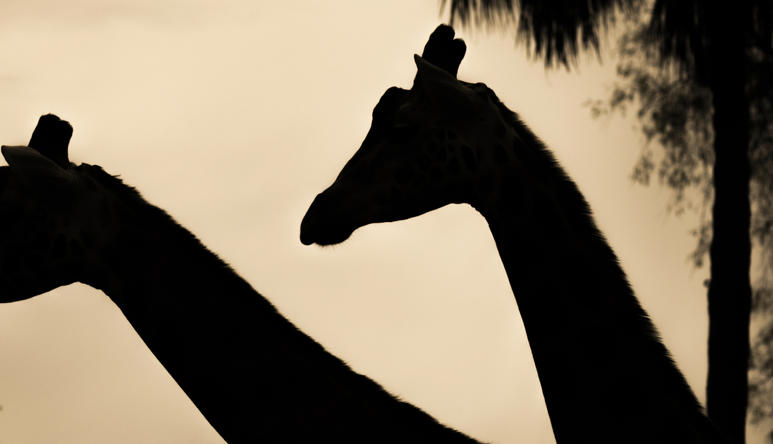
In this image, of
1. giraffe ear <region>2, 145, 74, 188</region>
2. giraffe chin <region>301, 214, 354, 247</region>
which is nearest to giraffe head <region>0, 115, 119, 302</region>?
giraffe ear <region>2, 145, 74, 188</region>

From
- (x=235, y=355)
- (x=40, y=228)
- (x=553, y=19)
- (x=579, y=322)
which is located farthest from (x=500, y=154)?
(x=553, y=19)

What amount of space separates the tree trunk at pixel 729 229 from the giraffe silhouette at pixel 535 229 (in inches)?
174

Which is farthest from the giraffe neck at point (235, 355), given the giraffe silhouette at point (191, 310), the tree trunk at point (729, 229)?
the tree trunk at point (729, 229)

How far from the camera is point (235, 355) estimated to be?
141 inches

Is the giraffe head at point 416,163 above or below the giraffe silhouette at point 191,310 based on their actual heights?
above

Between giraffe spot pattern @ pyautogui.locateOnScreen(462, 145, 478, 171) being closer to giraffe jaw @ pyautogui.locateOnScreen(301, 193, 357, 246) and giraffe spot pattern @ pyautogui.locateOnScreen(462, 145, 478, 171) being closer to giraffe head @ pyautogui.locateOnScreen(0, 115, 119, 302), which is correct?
giraffe jaw @ pyautogui.locateOnScreen(301, 193, 357, 246)

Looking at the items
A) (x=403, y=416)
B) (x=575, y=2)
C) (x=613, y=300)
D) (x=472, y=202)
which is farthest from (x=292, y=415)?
(x=575, y=2)

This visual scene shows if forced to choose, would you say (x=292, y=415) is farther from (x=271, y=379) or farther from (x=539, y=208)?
(x=539, y=208)

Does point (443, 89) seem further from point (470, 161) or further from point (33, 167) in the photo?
point (33, 167)

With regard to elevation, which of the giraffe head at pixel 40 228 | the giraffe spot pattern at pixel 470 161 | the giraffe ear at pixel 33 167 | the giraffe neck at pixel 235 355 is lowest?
the giraffe neck at pixel 235 355

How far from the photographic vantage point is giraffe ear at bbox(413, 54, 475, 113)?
11.4 ft

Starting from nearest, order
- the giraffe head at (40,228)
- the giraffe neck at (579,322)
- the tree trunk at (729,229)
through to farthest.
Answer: the giraffe neck at (579,322), the giraffe head at (40,228), the tree trunk at (729,229)

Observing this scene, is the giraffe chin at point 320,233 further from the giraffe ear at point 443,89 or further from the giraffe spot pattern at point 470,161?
the giraffe ear at point 443,89

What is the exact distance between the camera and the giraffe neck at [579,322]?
2.96 m
